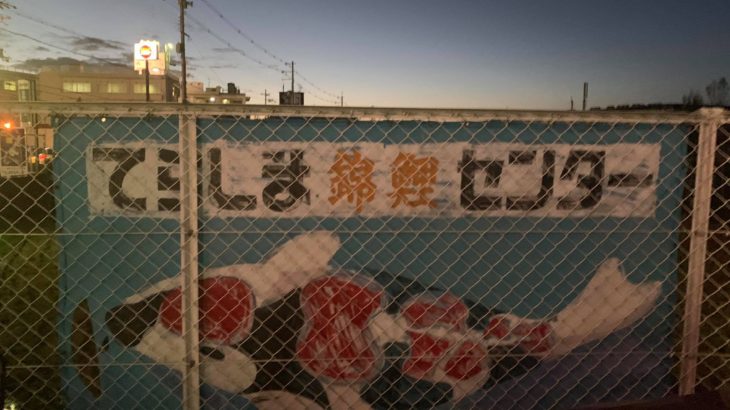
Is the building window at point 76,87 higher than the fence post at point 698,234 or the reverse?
higher

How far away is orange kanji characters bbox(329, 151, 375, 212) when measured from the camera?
8.13ft

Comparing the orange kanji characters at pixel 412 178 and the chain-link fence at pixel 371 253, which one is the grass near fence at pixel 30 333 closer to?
the chain-link fence at pixel 371 253

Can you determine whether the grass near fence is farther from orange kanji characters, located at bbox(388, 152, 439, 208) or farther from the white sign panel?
orange kanji characters, located at bbox(388, 152, 439, 208)

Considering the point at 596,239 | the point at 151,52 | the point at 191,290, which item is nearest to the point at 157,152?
the point at 191,290

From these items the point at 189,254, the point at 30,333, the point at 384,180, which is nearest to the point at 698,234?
the point at 384,180

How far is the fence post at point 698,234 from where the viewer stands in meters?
2.55

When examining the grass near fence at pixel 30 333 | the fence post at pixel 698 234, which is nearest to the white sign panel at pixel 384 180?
the fence post at pixel 698 234

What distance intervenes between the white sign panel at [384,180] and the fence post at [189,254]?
50 mm

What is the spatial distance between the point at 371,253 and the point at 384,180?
352 mm

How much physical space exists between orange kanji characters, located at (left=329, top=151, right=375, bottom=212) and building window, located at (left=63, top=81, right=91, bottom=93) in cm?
7851

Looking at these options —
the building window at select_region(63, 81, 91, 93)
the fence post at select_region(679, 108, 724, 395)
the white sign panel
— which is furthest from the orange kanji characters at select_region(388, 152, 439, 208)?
the building window at select_region(63, 81, 91, 93)

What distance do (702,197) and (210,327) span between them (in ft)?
8.01

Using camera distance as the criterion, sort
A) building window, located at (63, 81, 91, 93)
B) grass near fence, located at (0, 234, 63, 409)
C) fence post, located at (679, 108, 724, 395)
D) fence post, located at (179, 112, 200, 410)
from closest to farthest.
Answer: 1. fence post, located at (179, 112, 200, 410)
2. fence post, located at (679, 108, 724, 395)
3. grass near fence, located at (0, 234, 63, 409)
4. building window, located at (63, 81, 91, 93)

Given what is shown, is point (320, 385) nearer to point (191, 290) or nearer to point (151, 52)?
point (191, 290)
